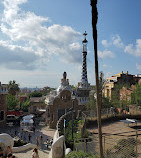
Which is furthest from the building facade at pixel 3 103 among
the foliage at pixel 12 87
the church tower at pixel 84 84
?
→ the foliage at pixel 12 87

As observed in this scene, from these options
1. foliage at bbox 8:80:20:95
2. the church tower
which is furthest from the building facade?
foliage at bbox 8:80:20:95

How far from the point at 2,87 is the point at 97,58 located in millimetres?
21253

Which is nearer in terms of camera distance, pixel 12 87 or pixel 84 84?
pixel 84 84

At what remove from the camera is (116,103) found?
25172 millimetres

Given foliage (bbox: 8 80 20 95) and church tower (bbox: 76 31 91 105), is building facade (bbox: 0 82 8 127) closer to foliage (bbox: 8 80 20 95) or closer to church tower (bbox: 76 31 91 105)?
church tower (bbox: 76 31 91 105)

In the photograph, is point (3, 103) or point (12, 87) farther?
point (12, 87)

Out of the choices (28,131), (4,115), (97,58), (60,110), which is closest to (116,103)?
(60,110)

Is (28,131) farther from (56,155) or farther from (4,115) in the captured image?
(56,155)

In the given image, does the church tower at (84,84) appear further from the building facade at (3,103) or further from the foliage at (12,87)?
the foliage at (12,87)

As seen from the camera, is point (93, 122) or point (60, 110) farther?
point (60, 110)

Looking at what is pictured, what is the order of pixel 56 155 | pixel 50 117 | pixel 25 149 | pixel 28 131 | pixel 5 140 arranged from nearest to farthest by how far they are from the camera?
pixel 56 155, pixel 5 140, pixel 25 149, pixel 28 131, pixel 50 117

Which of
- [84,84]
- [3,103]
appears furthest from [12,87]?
[84,84]

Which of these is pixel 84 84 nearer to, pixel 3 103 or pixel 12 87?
pixel 3 103

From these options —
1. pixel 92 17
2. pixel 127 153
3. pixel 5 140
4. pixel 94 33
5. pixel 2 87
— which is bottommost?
pixel 5 140
